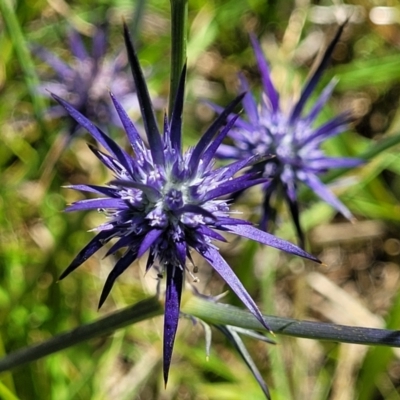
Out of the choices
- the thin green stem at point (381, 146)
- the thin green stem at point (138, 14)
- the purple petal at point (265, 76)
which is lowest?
the purple petal at point (265, 76)

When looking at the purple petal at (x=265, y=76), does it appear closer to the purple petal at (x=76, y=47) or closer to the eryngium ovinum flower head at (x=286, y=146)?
the eryngium ovinum flower head at (x=286, y=146)

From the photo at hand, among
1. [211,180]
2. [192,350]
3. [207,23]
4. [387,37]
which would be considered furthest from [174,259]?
[387,37]

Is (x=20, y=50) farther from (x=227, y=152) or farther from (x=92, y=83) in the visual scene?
(x=227, y=152)

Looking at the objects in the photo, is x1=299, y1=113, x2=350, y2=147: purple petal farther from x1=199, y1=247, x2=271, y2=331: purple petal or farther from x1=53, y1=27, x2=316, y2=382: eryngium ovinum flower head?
x1=199, y1=247, x2=271, y2=331: purple petal

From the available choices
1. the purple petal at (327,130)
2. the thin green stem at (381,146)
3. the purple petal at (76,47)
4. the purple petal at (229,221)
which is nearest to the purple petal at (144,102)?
the purple petal at (229,221)

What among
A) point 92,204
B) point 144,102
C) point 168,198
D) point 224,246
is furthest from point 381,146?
point 224,246

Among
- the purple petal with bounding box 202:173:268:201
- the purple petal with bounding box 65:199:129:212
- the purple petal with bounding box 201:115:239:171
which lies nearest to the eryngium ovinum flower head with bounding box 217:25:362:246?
the purple petal with bounding box 201:115:239:171
